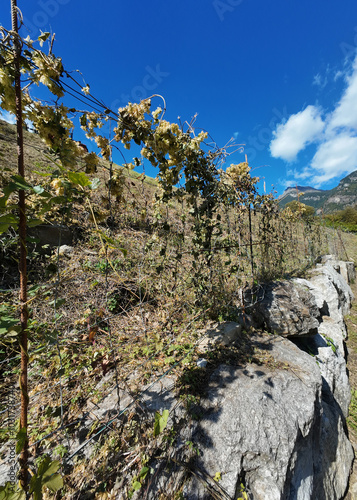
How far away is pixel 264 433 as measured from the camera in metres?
1.66

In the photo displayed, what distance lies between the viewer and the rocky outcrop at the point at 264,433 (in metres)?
1.43

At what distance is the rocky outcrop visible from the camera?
1.43 metres

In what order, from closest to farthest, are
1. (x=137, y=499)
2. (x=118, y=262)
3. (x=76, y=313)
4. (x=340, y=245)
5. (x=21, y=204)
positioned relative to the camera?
1. (x=21, y=204)
2. (x=137, y=499)
3. (x=76, y=313)
4. (x=118, y=262)
5. (x=340, y=245)

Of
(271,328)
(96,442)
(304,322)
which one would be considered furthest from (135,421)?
(304,322)

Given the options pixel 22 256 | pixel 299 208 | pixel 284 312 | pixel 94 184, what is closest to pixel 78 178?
pixel 94 184

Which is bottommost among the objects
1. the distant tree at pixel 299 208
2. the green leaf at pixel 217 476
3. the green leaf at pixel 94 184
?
the green leaf at pixel 217 476

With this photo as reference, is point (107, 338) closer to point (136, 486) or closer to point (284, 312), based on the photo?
point (136, 486)

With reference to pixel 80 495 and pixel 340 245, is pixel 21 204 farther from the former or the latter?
pixel 340 245

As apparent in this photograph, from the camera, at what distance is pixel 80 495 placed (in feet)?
4.17

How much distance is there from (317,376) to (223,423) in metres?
1.37

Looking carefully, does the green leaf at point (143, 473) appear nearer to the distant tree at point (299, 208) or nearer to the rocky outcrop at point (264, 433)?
the rocky outcrop at point (264, 433)

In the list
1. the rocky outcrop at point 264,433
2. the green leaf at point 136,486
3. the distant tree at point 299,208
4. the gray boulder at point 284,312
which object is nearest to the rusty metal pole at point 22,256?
the green leaf at point 136,486

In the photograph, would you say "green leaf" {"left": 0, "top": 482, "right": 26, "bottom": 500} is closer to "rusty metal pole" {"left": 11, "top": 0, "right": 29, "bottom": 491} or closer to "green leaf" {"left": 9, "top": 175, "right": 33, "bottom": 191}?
"rusty metal pole" {"left": 11, "top": 0, "right": 29, "bottom": 491}

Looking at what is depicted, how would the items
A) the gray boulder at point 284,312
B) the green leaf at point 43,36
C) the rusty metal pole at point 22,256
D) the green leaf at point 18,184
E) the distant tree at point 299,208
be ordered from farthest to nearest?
1. the distant tree at point 299,208
2. the gray boulder at point 284,312
3. the green leaf at point 43,36
4. the rusty metal pole at point 22,256
5. the green leaf at point 18,184
